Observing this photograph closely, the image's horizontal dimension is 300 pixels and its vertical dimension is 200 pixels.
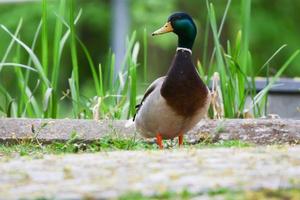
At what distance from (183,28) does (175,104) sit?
2.21 ft

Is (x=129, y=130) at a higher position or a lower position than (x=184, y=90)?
lower

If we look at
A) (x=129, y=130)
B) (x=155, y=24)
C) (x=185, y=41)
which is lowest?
(x=129, y=130)

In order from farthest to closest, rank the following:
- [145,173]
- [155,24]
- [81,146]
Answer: [155,24]
[81,146]
[145,173]

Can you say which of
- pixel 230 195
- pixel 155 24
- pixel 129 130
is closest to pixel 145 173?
pixel 230 195

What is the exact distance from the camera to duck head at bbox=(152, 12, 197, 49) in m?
6.14

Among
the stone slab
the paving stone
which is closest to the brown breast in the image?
the stone slab

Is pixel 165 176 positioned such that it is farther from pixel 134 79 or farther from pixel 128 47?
pixel 128 47

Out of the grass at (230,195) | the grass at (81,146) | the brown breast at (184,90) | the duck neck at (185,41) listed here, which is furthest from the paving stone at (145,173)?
→ the duck neck at (185,41)

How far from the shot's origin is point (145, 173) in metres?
3.78

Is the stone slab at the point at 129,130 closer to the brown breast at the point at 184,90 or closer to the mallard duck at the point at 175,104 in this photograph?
the mallard duck at the point at 175,104

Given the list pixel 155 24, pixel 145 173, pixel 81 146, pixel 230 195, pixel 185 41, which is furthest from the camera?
pixel 155 24

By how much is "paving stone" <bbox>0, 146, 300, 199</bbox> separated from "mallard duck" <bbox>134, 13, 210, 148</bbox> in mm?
1252

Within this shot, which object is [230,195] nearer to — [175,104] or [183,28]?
[175,104]

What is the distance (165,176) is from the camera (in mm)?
3705
